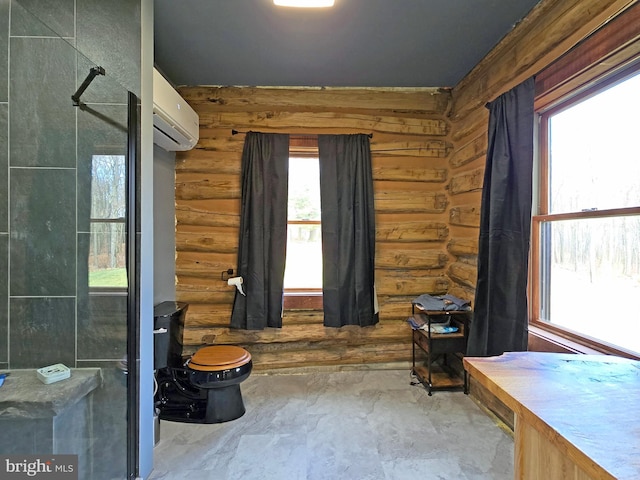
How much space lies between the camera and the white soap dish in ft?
5.01

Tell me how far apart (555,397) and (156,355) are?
220cm

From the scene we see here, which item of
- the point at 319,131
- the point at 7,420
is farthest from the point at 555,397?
the point at 319,131

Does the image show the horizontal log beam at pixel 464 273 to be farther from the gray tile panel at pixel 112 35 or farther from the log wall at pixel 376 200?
the gray tile panel at pixel 112 35

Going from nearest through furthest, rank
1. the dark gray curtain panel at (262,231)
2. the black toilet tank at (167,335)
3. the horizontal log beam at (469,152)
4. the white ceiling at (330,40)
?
the white ceiling at (330,40)
the black toilet tank at (167,335)
the horizontal log beam at (469,152)
the dark gray curtain panel at (262,231)

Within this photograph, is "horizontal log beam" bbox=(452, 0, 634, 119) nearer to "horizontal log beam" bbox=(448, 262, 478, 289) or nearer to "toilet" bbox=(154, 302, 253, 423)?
"horizontal log beam" bbox=(448, 262, 478, 289)

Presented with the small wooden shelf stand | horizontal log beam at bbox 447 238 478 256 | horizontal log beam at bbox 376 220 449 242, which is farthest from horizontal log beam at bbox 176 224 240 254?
horizontal log beam at bbox 447 238 478 256

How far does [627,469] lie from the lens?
2.04ft

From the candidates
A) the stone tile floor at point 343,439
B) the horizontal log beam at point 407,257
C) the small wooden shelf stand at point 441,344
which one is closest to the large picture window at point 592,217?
the small wooden shelf stand at point 441,344

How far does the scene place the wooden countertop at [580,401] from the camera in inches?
26.5

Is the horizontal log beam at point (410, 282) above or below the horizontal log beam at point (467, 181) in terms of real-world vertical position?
below

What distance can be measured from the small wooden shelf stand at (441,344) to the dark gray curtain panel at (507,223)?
38 centimetres

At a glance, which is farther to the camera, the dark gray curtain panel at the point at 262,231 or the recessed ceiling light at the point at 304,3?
the dark gray curtain panel at the point at 262,231

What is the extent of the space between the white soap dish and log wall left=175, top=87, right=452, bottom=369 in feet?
4.55

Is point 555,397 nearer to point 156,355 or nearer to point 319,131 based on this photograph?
point 156,355
